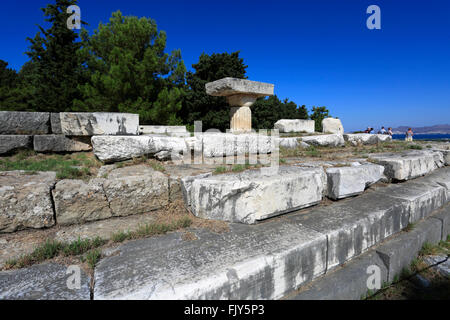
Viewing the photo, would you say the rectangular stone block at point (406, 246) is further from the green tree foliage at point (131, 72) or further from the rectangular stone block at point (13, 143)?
the green tree foliage at point (131, 72)

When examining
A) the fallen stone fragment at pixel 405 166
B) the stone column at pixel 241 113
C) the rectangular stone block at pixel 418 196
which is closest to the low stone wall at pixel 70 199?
the rectangular stone block at pixel 418 196

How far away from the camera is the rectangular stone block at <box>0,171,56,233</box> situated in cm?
187

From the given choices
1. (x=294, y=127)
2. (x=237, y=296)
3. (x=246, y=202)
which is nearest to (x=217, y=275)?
(x=237, y=296)

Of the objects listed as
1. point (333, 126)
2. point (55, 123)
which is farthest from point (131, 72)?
point (333, 126)

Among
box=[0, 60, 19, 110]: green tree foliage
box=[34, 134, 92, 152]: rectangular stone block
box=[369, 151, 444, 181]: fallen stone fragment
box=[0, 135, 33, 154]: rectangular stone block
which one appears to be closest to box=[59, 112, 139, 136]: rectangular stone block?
box=[34, 134, 92, 152]: rectangular stone block

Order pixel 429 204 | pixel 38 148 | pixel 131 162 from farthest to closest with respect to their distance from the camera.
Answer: pixel 38 148, pixel 131 162, pixel 429 204

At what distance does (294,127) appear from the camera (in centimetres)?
810

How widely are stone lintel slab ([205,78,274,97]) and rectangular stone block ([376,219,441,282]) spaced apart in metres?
4.69

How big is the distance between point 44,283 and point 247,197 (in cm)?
154

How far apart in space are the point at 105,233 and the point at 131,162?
1.50m

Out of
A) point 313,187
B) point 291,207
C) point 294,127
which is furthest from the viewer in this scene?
point 294,127

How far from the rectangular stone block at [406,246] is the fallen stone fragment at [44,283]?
2.57 meters

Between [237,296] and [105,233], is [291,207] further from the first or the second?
[105,233]

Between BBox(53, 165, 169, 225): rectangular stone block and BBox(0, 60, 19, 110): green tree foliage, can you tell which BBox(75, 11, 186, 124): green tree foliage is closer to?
BBox(0, 60, 19, 110): green tree foliage
